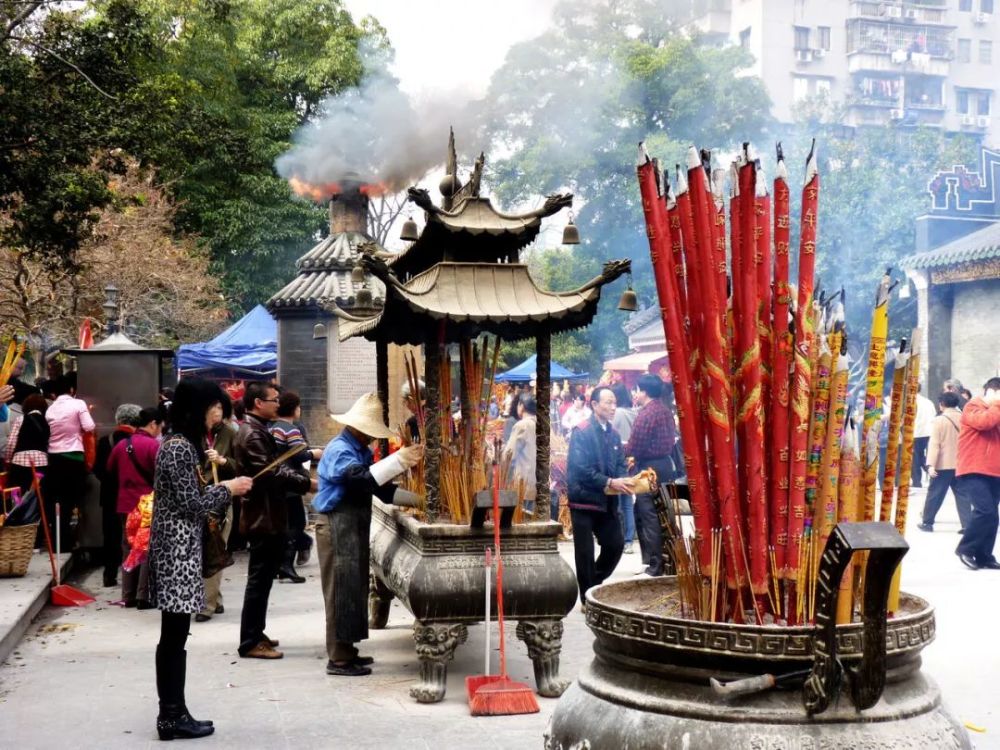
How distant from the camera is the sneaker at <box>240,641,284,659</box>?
808cm

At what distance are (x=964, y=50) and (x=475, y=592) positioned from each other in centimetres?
6589

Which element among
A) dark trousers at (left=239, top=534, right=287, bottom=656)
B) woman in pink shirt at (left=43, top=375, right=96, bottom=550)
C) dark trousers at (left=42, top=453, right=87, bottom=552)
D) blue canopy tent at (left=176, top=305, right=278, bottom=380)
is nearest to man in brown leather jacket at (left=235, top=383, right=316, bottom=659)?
dark trousers at (left=239, top=534, right=287, bottom=656)

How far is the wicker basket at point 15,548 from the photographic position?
10.4 m

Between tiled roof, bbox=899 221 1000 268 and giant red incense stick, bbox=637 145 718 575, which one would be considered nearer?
giant red incense stick, bbox=637 145 718 575

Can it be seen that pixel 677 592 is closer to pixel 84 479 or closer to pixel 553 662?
pixel 553 662

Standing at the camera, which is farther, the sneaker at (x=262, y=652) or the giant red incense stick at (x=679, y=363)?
the sneaker at (x=262, y=652)

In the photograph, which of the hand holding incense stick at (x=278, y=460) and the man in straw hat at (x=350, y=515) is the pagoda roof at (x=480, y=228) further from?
the hand holding incense stick at (x=278, y=460)

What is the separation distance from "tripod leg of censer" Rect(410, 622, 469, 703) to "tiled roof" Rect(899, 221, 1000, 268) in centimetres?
1809

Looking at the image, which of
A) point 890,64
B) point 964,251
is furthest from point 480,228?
point 890,64

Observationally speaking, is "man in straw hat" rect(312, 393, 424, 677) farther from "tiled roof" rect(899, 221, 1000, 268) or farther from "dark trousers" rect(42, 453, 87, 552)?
"tiled roof" rect(899, 221, 1000, 268)

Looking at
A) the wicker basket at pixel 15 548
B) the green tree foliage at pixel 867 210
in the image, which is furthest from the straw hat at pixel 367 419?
the green tree foliage at pixel 867 210

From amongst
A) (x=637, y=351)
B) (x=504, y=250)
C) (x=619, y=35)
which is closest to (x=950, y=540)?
(x=504, y=250)

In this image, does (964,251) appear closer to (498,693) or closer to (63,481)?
(63,481)

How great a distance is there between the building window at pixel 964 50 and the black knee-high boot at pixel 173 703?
66571mm
